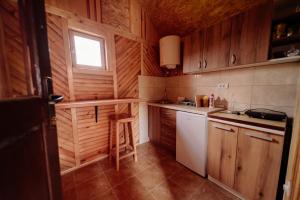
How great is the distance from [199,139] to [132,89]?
1.59 m

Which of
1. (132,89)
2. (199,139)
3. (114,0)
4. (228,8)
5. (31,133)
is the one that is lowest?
(199,139)

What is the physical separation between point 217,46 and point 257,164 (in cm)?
156

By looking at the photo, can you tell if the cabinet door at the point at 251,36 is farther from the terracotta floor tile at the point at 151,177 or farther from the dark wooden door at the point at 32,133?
the dark wooden door at the point at 32,133

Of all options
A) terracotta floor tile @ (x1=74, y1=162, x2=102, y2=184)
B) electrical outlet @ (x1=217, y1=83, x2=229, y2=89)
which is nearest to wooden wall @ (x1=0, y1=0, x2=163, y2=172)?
terracotta floor tile @ (x1=74, y1=162, x2=102, y2=184)

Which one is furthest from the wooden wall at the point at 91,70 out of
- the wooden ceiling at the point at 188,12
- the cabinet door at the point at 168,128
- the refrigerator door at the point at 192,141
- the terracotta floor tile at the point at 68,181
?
the refrigerator door at the point at 192,141

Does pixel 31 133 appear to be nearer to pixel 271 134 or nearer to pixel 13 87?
pixel 13 87

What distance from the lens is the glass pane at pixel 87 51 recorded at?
198 centimetres

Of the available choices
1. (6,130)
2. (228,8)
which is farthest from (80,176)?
(228,8)

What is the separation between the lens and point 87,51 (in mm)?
2090

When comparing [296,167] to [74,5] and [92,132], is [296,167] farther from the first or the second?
[74,5]

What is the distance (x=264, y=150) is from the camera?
1185 mm

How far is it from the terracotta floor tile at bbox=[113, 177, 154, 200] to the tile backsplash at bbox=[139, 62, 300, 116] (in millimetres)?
1679

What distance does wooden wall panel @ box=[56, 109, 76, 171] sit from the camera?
5.97 feet

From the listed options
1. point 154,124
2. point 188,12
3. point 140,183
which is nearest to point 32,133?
point 140,183
